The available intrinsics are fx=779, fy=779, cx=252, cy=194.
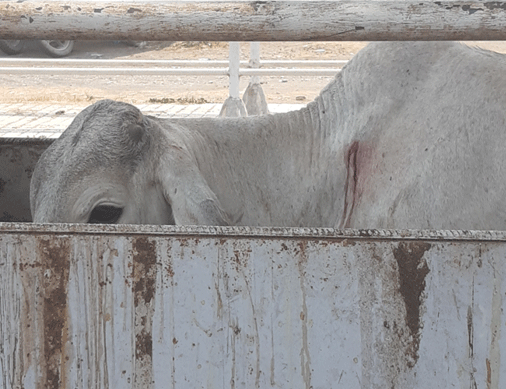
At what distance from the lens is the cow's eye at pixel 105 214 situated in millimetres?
2475

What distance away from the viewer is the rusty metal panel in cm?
142

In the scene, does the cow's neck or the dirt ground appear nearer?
the cow's neck

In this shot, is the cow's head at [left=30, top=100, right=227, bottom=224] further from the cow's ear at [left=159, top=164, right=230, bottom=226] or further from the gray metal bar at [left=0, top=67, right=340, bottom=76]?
the gray metal bar at [left=0, top=67, right=340, bottom=76]

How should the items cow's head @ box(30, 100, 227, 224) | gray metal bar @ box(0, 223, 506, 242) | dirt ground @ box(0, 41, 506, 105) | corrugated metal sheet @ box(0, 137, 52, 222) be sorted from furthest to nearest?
dirt ground @ box(0, 41, 506, 105), corrugated metal sheet @ box(0, 137, 52, 222), cow's head @ box(30, 100, 227, 224), gray metal bar @ box(0, 223, 506, 242)

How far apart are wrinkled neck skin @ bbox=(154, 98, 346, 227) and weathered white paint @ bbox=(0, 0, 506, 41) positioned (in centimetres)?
108

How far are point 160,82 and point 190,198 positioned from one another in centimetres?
1143

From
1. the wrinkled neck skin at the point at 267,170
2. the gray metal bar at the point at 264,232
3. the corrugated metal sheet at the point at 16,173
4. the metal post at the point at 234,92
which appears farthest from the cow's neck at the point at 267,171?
the metal post at the point at 234,92

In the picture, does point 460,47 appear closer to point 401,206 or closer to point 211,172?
point 401,206

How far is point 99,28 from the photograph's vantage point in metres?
1.63

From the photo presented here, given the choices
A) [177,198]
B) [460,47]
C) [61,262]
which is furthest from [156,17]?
[460,47]

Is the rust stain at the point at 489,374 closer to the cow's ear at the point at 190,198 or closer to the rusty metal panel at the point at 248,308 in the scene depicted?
the rusty metal panel at the point at 248,308

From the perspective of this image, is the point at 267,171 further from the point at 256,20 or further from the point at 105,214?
the point at 256,20

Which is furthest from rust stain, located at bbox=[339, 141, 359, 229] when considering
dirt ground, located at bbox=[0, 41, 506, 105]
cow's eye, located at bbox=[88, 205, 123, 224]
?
dirt ground, located at bbox=[0, 41, 506, 105]

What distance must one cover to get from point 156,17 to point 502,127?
114cm
